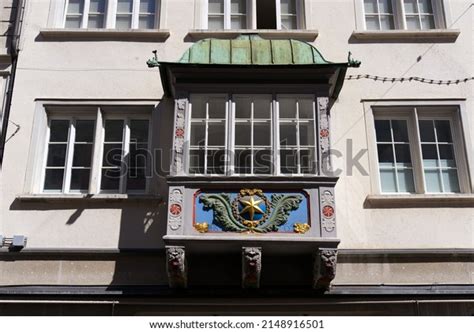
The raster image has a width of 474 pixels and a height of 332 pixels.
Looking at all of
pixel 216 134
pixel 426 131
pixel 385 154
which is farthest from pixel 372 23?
pixel 216 134

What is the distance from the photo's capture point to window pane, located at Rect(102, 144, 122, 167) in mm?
11180

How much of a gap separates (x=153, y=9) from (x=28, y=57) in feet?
9.02

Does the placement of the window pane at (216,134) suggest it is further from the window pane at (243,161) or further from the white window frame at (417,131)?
the white window frame at (417,131)

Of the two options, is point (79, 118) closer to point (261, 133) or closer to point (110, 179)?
point (110, 179)

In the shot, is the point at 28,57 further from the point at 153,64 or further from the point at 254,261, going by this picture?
the point at 254,261

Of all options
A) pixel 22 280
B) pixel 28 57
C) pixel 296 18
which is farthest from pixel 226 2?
pixel 22 280

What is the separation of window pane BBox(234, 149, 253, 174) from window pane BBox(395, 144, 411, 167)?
288 centimetres

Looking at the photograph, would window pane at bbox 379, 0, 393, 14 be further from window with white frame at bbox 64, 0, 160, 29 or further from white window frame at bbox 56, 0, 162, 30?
window with white frame at bbox 64, 0, 160, 29

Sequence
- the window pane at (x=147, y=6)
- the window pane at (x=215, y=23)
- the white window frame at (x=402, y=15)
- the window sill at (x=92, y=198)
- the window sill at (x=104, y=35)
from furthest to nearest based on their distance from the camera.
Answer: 1. the window pane at (x=147, y=6)
2. the window pane at (x=215, y=23)
3. the white window frame at (x=402, y=15)
4. the window sill at (x=104, y=35)
5. the window sill at (x=92, y=198)

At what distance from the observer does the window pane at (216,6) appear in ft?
41.8

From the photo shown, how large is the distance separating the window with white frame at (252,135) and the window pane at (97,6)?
343 cm

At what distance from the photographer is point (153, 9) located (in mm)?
12656

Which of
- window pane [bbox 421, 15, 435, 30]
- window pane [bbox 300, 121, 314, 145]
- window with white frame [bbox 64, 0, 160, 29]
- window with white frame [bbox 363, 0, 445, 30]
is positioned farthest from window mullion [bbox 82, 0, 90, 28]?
window pane [bbox 421, 15, 435, 30]

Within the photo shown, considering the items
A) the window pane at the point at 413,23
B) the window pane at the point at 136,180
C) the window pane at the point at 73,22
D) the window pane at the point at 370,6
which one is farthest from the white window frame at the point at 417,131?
the window pane at the point at 73,22
